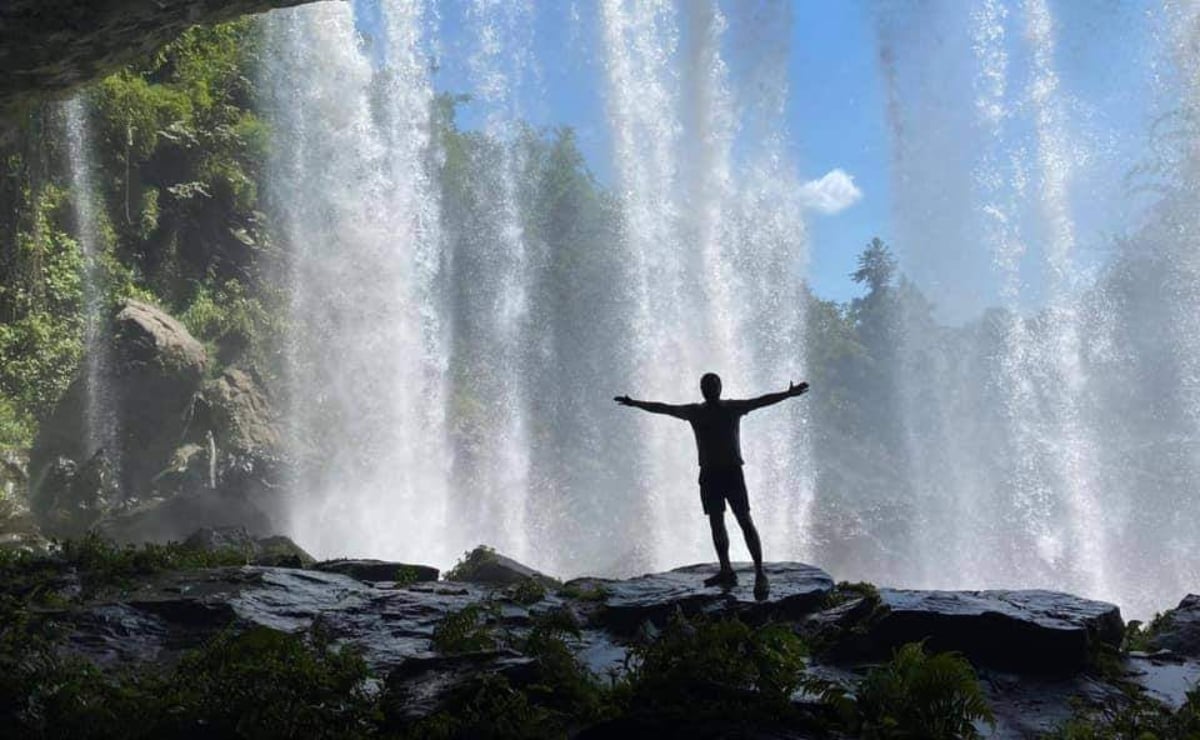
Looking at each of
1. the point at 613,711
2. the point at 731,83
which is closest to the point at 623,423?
the point at 731,83

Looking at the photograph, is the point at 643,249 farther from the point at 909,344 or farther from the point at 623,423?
the point at 909,344

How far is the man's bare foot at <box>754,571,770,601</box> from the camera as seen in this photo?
7004 millimetres

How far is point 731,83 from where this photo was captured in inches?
1148

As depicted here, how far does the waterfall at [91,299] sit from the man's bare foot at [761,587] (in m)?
18.0

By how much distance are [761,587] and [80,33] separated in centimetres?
951

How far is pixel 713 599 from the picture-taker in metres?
7.11

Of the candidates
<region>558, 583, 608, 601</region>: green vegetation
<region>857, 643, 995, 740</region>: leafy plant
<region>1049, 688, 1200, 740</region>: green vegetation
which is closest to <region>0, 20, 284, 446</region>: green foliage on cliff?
<region>558, 583, 608, 601</region>: green vegetation

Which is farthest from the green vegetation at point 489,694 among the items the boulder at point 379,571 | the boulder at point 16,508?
the boulder at point 16,508

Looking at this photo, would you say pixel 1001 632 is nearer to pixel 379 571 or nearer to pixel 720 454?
pixel 720 454

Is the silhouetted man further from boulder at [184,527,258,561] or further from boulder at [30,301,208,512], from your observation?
boulder at [30,301,208,512]

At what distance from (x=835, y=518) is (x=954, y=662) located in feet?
74.1

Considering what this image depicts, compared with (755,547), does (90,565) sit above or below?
below

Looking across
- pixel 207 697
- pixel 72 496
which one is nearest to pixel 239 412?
pixel 72 496

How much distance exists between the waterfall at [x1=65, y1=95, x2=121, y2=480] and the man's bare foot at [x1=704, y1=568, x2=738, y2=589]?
17.6 metres
